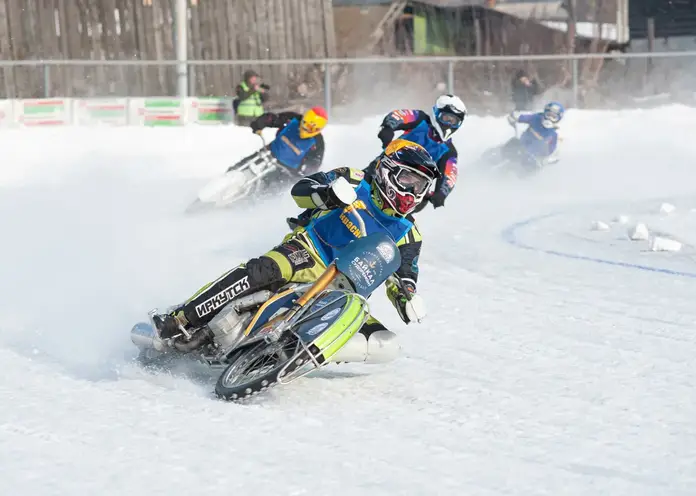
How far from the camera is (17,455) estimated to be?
4.48m

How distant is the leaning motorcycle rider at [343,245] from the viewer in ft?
19.6

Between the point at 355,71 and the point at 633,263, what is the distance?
39.2 feet

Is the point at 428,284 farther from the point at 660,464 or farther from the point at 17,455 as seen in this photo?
the point at 17,455

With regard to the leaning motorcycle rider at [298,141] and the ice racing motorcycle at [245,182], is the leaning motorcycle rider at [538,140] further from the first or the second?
the ice racing motorcycle at [245,182]

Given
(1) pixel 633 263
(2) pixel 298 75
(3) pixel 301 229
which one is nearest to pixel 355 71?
(2) pixel 298 75

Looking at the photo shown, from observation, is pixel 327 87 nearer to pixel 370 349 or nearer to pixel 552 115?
pixel 552 115

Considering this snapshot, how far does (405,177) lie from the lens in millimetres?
5980

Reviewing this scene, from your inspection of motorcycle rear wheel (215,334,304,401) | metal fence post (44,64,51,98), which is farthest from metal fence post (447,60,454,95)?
motorcycle rear wheel (215,334,304,401)

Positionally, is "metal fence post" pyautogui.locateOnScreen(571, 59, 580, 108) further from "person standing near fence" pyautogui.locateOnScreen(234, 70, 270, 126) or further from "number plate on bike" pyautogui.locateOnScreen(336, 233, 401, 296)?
"number plate on bike" pyautogui.locateOnScreen(336, 233, 401, 296)

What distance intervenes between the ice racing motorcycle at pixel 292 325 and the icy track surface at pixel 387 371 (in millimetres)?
172

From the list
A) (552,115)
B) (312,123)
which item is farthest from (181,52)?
(312,123)

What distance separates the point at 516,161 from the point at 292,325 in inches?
482

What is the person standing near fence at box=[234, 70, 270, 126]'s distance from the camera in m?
20.0

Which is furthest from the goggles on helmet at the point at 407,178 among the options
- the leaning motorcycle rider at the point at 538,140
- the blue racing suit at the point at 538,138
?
the blue racing suit at the point at 538,138
